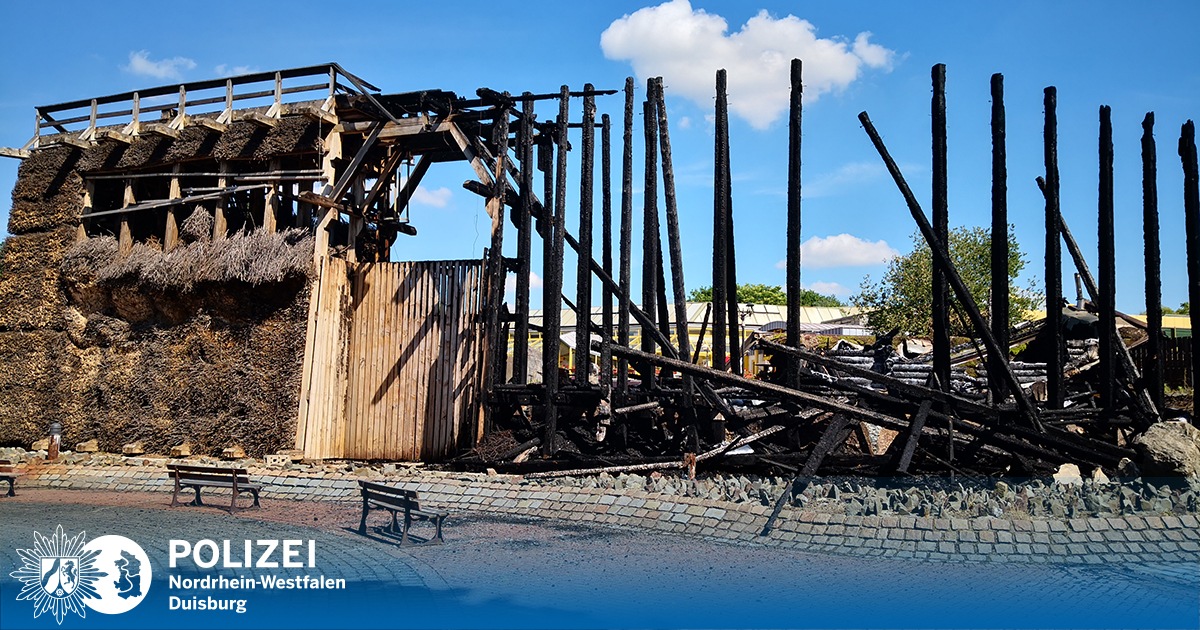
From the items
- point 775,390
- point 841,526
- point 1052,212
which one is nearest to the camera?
point 841,526

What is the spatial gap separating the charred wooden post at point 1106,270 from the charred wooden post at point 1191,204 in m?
1.15

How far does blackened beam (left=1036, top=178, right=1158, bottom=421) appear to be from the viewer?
1527 cm

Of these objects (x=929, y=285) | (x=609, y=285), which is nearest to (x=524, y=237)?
(x=609, y=285)

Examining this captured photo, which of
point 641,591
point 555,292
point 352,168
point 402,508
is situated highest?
point 352,168

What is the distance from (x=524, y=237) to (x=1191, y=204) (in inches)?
443

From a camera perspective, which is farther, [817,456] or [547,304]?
[547,304]

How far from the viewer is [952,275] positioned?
13.6m

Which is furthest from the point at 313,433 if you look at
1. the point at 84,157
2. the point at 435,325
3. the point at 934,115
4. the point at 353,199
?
the point at 934,115

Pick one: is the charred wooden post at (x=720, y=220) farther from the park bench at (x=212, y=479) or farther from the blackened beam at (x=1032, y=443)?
the park bench at (x=212, y=479)

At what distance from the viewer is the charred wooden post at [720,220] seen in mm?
14758

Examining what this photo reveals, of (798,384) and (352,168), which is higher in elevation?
(352,168)

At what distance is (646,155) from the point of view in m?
16.9

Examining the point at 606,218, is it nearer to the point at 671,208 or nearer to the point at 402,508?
the point at 671,208

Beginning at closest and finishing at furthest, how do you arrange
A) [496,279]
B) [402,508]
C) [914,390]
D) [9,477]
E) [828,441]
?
1. [402,508]
2. [828,441]
3. [914,390]
4. [9,477]
5. [496,279]
